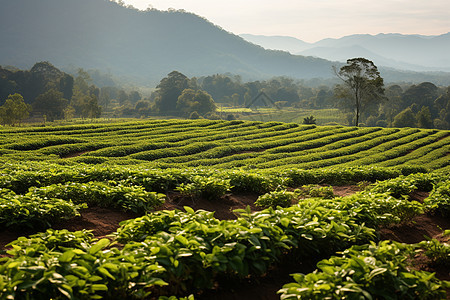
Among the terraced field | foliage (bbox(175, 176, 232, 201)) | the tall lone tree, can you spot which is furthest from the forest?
foliage (bbox(175, 176, 232, 201))

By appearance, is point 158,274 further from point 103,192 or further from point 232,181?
point 232,181

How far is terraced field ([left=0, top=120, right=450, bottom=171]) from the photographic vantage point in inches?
672

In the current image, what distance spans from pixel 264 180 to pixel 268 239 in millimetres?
3818

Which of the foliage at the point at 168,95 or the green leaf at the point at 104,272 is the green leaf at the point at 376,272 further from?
the foliage at the point at 168,95

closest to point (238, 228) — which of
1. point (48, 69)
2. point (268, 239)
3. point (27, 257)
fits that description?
point (268, 239)

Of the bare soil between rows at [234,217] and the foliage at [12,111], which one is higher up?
the foliage at [12,111]

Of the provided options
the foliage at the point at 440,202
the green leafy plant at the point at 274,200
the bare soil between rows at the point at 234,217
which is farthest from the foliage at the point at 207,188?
the foliage at the point at 440,202

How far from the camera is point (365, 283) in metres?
2.97

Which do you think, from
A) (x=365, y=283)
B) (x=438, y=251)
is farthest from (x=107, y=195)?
(x=438, y=251)

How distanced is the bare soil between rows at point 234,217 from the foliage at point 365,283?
26.1 inches

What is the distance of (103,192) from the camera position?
5582 millimetres

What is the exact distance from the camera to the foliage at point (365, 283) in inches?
109

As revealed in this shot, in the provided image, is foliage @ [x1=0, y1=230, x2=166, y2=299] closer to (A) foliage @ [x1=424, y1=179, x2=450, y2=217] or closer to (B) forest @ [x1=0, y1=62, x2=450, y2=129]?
(A) foliage @ [x1=424, y1=179, x2=450, y2=217]

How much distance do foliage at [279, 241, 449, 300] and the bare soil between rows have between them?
0.66m
